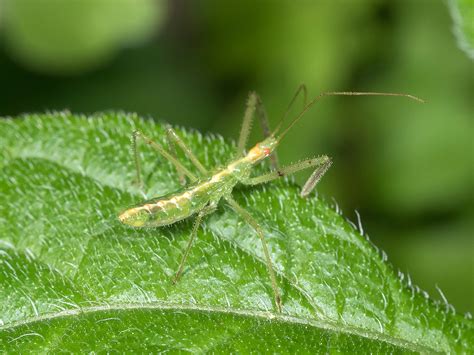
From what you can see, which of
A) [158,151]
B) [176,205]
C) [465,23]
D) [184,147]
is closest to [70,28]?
[158,151]

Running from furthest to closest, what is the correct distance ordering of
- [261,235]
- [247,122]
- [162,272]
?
[247,122]
[261,235]
[162,272]

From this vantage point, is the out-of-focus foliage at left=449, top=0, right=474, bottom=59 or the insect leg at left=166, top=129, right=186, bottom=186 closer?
A: the out-of-focus foliage at left=449, top=0, right=474, bottom=59

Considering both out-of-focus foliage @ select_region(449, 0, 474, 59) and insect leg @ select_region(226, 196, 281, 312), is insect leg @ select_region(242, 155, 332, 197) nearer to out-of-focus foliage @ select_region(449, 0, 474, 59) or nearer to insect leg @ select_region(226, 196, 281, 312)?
insect leg @ select_region(226, 196, 281, 312)

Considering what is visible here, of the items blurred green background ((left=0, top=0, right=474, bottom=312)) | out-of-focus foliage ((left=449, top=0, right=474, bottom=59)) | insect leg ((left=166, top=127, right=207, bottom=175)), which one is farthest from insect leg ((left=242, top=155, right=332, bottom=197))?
blurred green background ((left=0, top=0, right=474, bottom=312))

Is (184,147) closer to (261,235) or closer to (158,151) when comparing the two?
(158,151)

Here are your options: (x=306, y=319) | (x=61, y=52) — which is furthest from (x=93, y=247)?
(x=61, y=52)

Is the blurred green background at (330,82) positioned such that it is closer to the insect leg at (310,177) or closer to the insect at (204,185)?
the insect leg at (310,177)
